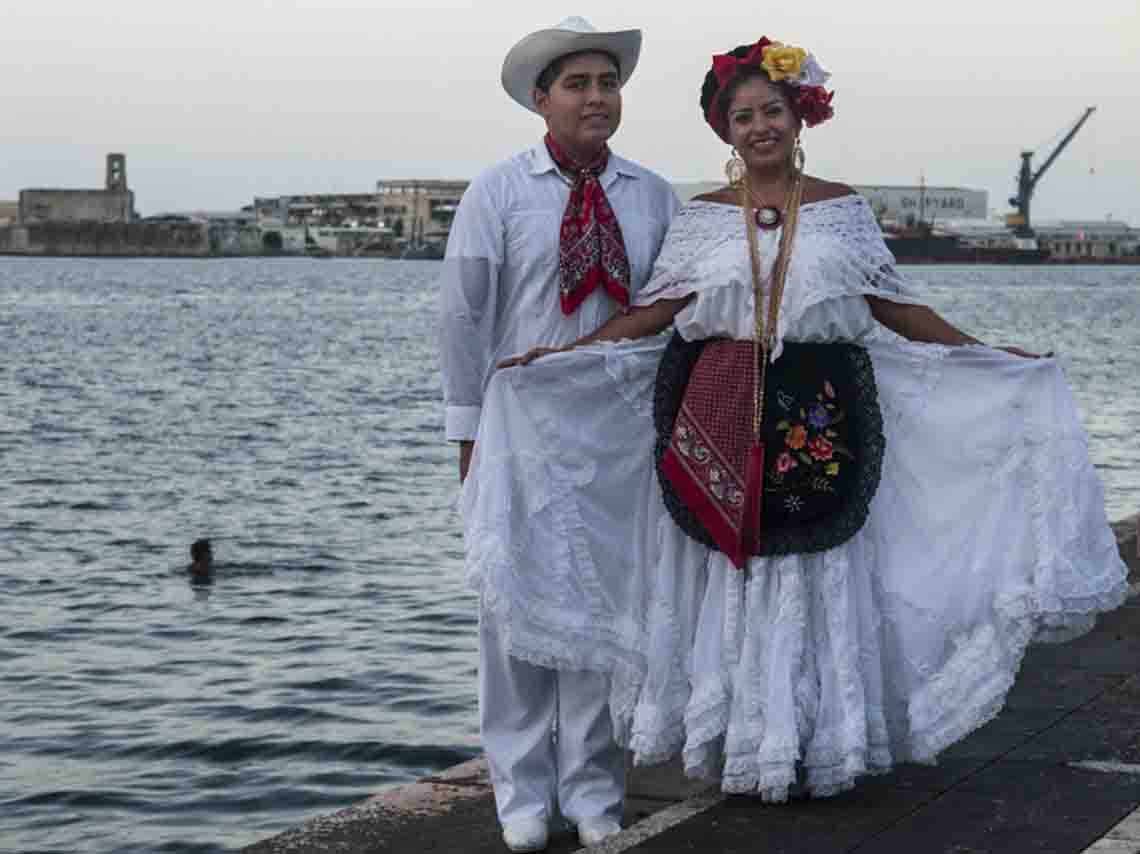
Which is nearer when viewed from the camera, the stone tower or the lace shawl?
the lace shawl

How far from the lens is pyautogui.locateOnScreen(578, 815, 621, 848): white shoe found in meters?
4.61

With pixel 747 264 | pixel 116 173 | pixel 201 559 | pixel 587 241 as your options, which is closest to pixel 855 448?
pixel 747 264

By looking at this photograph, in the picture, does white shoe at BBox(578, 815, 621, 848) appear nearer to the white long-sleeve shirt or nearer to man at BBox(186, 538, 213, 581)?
the white long-sleeve shirt

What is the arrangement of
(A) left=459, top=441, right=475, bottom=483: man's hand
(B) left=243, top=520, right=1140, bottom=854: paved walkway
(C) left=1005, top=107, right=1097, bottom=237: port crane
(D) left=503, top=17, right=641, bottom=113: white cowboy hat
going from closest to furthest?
1. (B) left=243, top=520, right=1140, bottom=854: paved walkway
2. (D) left=503, top=17, right=641, bottom=113: white cowboy hat
3. (A) left=459, top=441, right=475, bottom=483: man's hand
4. (C) left=1005, top=107, right=1097, bottom=237: port crane

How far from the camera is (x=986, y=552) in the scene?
4832mm

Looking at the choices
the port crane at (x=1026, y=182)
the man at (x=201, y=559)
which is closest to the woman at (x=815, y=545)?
the man at (x=201, y=559)

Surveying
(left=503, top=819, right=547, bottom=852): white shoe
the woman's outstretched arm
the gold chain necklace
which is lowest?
(left=503, top=819, right=547, bottom=852): white shoe

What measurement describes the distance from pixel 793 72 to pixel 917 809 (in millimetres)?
1641

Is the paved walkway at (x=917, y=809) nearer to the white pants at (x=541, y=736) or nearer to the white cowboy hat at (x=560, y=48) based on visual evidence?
the white pants at (x=541, y=736)

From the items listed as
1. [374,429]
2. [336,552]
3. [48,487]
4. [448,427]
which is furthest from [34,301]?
[448,427]

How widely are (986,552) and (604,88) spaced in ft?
4.47

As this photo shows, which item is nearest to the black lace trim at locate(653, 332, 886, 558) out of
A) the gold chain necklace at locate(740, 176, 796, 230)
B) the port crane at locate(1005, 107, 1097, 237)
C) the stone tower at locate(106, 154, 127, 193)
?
the gold chain necklace at locate(740, 176, 796, 230)

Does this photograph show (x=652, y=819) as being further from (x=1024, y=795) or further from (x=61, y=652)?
(x=61, y=652)

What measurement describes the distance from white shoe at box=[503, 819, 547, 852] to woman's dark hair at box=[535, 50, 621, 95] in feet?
5.31
